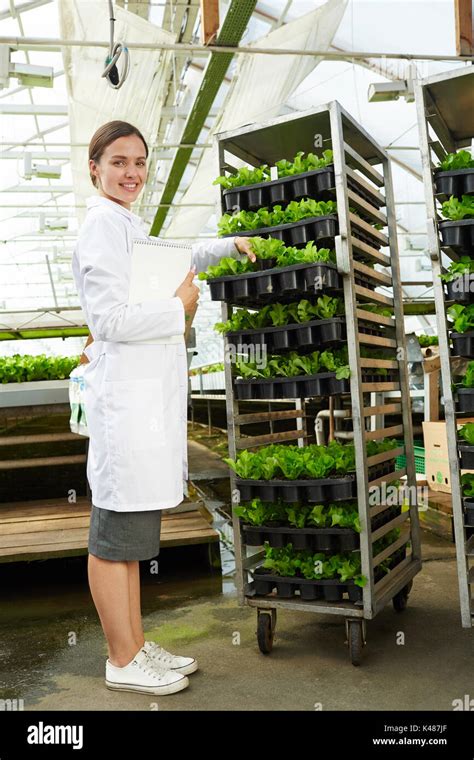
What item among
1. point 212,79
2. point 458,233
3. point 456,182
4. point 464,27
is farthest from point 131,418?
point 212,79

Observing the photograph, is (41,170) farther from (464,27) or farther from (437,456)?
(437,456)

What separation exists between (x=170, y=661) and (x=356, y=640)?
0.69 meters

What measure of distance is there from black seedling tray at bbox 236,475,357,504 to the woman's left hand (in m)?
0.87

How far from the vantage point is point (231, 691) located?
2.43m

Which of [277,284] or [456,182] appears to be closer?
Answer: [456,182]

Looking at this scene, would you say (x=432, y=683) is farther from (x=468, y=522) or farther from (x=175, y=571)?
(x=175, y=571)

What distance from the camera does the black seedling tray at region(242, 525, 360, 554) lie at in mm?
2674

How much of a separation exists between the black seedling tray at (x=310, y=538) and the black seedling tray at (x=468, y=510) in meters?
0.41

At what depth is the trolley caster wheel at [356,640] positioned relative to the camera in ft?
8.58

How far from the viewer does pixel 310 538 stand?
2.74m

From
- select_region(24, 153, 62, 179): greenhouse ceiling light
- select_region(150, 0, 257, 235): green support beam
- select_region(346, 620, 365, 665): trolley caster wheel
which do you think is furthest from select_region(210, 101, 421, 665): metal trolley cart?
select_region(24, 153, 62, 179): greenhouse ceiling light

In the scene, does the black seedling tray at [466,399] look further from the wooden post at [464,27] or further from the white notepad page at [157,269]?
the wooden post at [464,27]
